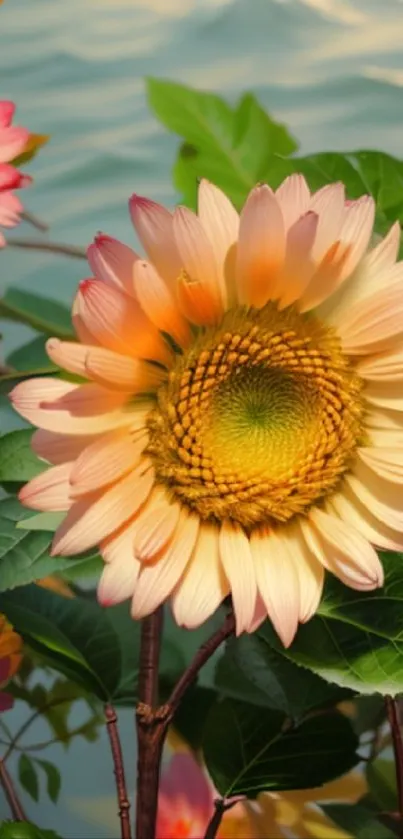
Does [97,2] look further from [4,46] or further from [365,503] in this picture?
[365,503]

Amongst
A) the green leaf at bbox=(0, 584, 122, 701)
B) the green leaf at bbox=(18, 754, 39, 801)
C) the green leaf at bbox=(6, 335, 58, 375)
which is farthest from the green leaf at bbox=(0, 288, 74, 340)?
the green leaf at bbox=(18, 754, 39, 801)

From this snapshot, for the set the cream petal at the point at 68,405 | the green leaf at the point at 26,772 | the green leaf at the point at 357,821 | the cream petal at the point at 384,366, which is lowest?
the green leaf at the point at 26,772

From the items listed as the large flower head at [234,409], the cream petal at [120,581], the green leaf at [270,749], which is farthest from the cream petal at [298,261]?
the green leaf at [270,749]

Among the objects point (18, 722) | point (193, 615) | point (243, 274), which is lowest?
point (18, 722)

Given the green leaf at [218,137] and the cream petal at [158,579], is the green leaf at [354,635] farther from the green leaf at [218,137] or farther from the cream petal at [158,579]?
the green leaf at [218,137]

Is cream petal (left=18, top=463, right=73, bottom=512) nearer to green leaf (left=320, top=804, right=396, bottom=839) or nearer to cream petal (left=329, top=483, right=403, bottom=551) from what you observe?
cream petal (left=329, top=483, right=403, bottom=551)

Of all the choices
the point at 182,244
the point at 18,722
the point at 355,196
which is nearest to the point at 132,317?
the point at 182,244
